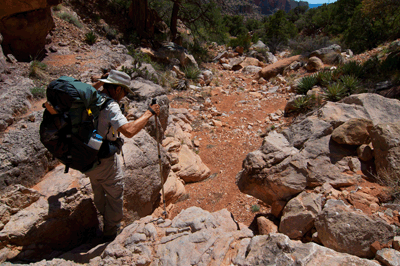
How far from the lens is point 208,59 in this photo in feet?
49.2

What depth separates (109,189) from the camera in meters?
2.56

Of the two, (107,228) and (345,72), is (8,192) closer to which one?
(107,228)

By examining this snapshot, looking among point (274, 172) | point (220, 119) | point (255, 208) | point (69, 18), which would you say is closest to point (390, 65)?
point (220, 119)

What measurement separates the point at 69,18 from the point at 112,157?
9566 millimetres

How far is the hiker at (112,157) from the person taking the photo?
7.38 feet

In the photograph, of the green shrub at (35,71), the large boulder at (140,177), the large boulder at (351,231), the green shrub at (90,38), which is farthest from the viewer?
the green shrub at (90,38)

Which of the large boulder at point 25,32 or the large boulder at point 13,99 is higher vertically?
the large boulder at point 25,32

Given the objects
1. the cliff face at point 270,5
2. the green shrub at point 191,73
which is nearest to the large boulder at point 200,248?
the green shrub at point 191,73

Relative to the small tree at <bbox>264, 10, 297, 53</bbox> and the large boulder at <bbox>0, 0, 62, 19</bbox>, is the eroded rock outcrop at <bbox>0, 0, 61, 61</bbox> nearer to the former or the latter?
the large boulder at <bbox>0, 0, 62, 19</bbox>

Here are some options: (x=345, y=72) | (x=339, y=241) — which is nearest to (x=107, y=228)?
(x=339, y=241)

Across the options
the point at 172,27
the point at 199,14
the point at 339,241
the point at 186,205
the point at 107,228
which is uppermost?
the point at 199,14

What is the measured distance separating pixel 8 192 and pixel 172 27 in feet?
40.8

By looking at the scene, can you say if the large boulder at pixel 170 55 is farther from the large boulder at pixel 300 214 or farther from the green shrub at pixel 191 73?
the large boulder at pixel 300 214

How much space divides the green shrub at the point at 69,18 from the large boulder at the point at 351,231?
1101 cm
